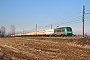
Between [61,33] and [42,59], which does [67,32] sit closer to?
[61,33]

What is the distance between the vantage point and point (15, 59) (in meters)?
19.9

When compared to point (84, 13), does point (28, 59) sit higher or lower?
lower

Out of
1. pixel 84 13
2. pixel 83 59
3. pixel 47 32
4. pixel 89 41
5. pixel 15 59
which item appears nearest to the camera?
pixel 83 59

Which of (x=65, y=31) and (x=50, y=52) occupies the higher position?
(x=65, y=31)

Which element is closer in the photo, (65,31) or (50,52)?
(50,52)

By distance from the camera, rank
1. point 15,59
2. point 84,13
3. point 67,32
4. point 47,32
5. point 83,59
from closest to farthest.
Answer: point 83,59 → point 15,59 → point 84,13 → point 67,32 → point 47,32

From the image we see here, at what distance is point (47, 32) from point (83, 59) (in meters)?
69.6

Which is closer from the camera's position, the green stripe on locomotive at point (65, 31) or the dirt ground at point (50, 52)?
the dirt ground at point (50, 52)

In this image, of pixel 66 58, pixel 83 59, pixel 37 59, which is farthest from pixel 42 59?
pixel 83 59

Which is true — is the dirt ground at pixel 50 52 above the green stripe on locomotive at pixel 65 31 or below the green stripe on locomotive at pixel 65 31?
below

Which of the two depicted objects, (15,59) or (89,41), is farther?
(89,41)

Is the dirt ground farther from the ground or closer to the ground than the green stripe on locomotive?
closer to the ground

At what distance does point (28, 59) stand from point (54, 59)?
8.04 ft

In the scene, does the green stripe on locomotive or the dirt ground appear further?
the green stripe on locomotive
